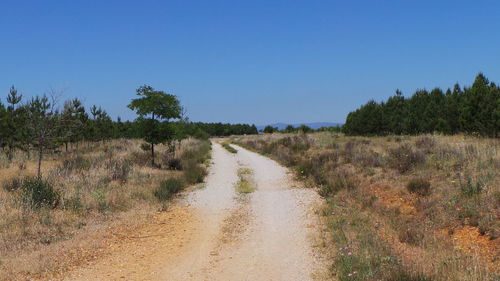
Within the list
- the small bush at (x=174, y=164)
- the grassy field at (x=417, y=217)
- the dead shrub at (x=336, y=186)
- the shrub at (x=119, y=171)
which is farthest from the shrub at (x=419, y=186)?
the small bush at (x=174, y=164)

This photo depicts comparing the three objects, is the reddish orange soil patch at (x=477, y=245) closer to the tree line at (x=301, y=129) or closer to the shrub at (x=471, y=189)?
the shrub at (x=471, y=189)

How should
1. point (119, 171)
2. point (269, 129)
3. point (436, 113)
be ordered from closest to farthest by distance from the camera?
1. point (119, 171)
2. point (436, 113)
3. point (269, 129)

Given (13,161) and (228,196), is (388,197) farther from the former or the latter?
(13,161)

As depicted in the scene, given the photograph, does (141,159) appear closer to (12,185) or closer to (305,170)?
(12,185)

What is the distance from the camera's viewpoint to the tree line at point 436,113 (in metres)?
25.8

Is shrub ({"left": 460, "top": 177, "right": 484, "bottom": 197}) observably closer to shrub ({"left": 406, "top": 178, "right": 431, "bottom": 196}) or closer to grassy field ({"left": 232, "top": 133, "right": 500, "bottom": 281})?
grassy field ({"left": 232, "top": 133, "right": 500, "bottom": 281})

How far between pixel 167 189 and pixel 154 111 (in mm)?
6646

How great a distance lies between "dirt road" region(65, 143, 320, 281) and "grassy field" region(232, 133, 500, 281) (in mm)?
737

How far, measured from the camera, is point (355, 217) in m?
8.55

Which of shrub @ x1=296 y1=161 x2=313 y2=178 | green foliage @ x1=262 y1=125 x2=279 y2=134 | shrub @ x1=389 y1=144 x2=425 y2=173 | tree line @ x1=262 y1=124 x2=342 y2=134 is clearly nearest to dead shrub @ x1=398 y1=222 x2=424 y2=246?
→ shrub @ x1=389 y1=144 x2=425 y2=173

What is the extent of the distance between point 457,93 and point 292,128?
170 ft

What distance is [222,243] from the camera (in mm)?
7484

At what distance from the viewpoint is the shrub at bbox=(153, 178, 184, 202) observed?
39.1 ft

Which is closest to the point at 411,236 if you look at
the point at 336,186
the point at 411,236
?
the point at 411,236
